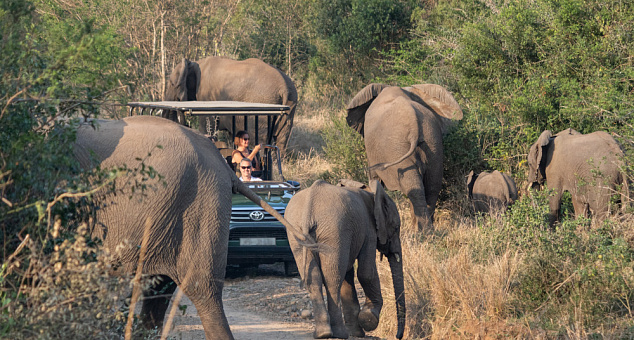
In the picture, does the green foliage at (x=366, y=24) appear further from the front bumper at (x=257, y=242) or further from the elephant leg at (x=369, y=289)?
the elephant leg at (x=369, y=289)

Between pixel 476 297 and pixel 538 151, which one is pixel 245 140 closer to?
pixel 538 151

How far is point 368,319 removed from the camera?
7035 millimetres

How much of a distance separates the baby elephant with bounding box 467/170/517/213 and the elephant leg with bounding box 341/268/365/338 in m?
3.76

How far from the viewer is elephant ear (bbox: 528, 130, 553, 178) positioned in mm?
10922

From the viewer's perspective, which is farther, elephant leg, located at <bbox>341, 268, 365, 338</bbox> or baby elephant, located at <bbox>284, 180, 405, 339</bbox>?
elephant leg, located at <bbox>341, 268, 365, 338</bbox>

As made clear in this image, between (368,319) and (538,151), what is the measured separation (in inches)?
196

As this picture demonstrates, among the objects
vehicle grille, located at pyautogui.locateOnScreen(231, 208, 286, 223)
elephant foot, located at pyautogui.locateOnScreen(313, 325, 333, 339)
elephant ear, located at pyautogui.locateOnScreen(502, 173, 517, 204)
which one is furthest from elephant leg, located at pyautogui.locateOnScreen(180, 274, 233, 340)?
elephant ear, located at pyautogui.locateOnScreen(502, 173, 517, 204)

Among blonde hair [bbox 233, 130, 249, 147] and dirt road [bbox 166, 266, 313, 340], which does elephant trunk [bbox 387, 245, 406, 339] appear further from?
blonde hair [bbox 233, 130, 249, 147]

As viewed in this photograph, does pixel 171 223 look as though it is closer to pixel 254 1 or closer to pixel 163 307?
pixel 163 307

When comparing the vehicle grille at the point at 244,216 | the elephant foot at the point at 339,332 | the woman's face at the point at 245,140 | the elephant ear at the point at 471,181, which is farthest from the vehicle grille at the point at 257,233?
the elephant ear at the point at 471,181

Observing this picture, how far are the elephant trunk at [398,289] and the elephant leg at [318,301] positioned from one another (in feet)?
2.46

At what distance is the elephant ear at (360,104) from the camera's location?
1262cm

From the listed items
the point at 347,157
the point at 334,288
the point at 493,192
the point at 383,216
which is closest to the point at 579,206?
the point at 493,192

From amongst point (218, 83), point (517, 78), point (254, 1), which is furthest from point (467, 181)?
point (254, 1)
